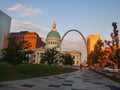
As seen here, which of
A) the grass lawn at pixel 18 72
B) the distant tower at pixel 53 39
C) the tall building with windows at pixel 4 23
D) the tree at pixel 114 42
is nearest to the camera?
the grass lawn at pixel 18 72

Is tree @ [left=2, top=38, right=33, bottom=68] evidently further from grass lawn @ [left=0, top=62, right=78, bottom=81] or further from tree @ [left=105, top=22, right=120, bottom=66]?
tree @ [left=105, top=22, right=120, bottom=66]

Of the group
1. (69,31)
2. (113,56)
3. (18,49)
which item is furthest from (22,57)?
(69,31)

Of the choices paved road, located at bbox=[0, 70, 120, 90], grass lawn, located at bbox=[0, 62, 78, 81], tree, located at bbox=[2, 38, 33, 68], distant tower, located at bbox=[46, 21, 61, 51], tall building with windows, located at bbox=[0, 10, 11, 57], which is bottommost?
paved road, located at bbox=[0, 70, 120, 90]

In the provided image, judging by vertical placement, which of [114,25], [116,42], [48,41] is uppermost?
[48,41]

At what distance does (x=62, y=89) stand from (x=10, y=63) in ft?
44.8

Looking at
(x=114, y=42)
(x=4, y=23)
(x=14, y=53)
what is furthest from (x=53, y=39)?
(x=14, y=53)

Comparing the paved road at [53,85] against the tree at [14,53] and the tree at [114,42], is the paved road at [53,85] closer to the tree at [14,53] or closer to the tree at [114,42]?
the tree at [14,53]

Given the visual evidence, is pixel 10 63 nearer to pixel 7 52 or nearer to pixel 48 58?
pixel 7 52

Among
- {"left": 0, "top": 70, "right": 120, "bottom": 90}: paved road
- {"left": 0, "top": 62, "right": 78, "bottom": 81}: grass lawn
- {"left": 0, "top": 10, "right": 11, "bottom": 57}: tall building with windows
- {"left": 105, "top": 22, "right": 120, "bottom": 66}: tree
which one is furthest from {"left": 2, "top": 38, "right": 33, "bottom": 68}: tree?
{"left": 0, "top": 10, "right": 11, "bottom": 57}: tall building with windows

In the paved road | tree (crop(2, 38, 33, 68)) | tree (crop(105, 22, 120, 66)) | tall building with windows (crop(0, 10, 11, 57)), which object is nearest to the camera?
the paved road

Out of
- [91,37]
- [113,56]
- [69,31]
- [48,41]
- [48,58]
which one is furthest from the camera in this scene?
[91,37]

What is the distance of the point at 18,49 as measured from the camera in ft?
76.7

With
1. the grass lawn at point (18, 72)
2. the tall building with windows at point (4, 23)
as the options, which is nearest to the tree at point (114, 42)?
the grass lawn at point (18, 72)

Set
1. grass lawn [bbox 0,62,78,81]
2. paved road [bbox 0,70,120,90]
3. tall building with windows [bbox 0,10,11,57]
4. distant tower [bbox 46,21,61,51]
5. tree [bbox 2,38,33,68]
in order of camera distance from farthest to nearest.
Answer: distant tower [bbox 46,21,61,51], tall building with windows [bbox 0,10,11,57], tree [bbox 2,38,33,68], grass lawn [bbox 0,62,78,81], paved road [bbox 0,70,120,90]
